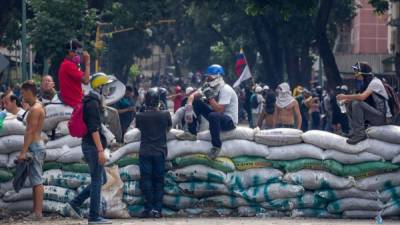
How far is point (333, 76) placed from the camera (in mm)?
35656

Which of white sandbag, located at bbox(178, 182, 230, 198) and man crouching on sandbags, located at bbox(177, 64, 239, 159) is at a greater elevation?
man crouching on sandbags, located at bbox(177, 64, 239, 159)

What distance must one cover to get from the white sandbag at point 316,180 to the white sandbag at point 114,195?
1984 mm

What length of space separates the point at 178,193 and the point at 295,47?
3684 centimetres

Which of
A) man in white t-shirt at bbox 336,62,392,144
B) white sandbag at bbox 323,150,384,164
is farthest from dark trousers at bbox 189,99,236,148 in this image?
man in white t-shirt at bbox 336,62,392,144

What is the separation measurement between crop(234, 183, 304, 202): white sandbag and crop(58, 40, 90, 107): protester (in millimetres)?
2317

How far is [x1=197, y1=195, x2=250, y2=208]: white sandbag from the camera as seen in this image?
14.4 m

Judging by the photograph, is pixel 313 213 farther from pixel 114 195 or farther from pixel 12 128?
pixel 12 128

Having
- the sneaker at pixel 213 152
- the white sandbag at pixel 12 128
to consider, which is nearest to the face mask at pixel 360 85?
the sneaker at pixel 213 152

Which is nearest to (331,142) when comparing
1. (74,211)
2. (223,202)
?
(223,202)

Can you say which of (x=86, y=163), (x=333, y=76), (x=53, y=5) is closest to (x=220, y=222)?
(x=86, y=163)

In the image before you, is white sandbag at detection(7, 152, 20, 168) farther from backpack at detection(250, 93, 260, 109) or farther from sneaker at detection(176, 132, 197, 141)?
backpack at detection(250, 93, 260, 109)

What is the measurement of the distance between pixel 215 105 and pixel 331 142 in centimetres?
151

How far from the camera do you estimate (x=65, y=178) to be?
14555 mm

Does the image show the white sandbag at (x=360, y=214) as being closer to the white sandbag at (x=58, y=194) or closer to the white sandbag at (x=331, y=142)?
the white sandbag at (x=331, y=142)
